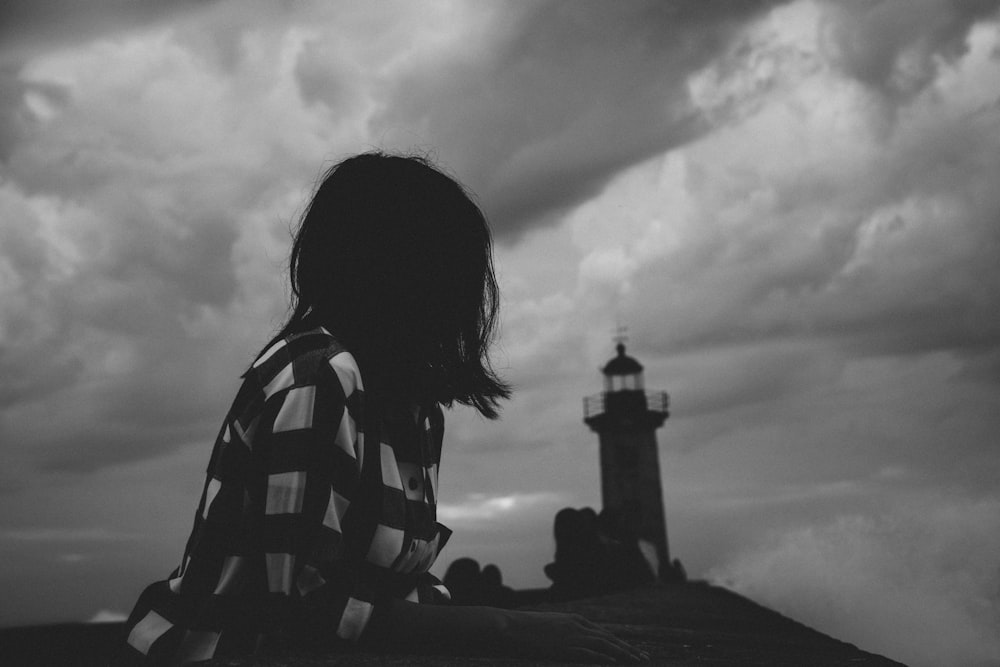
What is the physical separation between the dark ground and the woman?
0.20ft

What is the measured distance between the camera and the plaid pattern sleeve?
141cm

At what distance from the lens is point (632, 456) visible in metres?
26.8

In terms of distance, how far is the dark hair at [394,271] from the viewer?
1.77 metres

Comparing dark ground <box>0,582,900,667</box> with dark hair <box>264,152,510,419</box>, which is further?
dark hair <box>264,152,510,419</box>

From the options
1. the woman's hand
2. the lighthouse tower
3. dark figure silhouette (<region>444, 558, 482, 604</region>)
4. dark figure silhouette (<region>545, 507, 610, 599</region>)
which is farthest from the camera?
the lighthouse tower

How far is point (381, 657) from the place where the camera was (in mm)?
1637

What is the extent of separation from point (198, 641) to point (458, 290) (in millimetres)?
1010

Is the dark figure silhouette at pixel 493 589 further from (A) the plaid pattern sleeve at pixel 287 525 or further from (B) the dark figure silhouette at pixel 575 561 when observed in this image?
(A) the plaid pattern sleeve at pixel 287 525

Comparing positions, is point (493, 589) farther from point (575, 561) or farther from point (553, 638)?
point (553, 638)

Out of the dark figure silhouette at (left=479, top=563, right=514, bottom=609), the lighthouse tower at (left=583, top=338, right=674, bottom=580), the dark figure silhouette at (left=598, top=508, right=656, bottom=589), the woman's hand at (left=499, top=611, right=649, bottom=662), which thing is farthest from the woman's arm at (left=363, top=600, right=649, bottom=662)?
the lighthouse tower at (left=583, top=338, right=674, bottom=580)

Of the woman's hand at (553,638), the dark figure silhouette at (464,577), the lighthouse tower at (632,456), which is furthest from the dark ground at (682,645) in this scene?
the lighthouse tower at (632,456)

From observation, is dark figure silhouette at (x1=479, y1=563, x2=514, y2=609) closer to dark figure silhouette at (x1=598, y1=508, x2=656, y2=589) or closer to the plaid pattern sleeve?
dark figure silhouette at (x1=598, y1=508, x2=656, y2=589)

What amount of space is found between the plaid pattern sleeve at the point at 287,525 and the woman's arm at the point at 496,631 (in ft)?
0.22

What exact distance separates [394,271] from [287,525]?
2.24 feet
